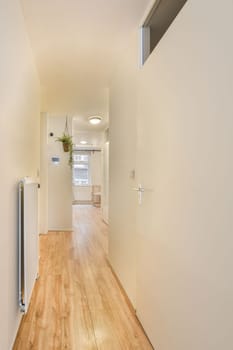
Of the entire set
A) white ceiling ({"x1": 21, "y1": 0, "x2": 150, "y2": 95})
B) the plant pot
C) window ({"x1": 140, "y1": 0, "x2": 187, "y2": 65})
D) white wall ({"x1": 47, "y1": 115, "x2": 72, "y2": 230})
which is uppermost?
white ceiling ({"x1": 21, "y1": 0, "x2": 150, "y2": 95})

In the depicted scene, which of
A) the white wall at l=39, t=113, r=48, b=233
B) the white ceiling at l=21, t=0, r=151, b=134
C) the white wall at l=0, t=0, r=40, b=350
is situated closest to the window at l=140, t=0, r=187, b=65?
the white ceiling at l=21, t=0, r=151, b=134

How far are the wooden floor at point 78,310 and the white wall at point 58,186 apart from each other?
159cm

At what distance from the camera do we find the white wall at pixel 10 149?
5.10ft

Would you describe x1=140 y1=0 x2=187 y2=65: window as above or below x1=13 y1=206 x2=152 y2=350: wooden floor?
above

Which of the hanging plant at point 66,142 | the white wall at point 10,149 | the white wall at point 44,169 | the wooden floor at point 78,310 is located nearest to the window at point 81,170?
the hanging plant at point 66,142

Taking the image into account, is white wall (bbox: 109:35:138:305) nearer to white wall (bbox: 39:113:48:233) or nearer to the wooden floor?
the wooden floor

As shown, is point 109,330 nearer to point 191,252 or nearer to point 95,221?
point 191,252

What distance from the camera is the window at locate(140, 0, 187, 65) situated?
175 cm

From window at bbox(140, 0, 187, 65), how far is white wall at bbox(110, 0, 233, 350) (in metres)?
0.22

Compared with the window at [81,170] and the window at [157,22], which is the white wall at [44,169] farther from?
the window at [81,170]

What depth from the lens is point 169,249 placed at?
1558 mm

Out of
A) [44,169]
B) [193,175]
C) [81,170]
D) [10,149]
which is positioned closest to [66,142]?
[44,169]

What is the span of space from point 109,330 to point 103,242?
104 inches

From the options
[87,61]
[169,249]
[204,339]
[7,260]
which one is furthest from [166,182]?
[87,61]
